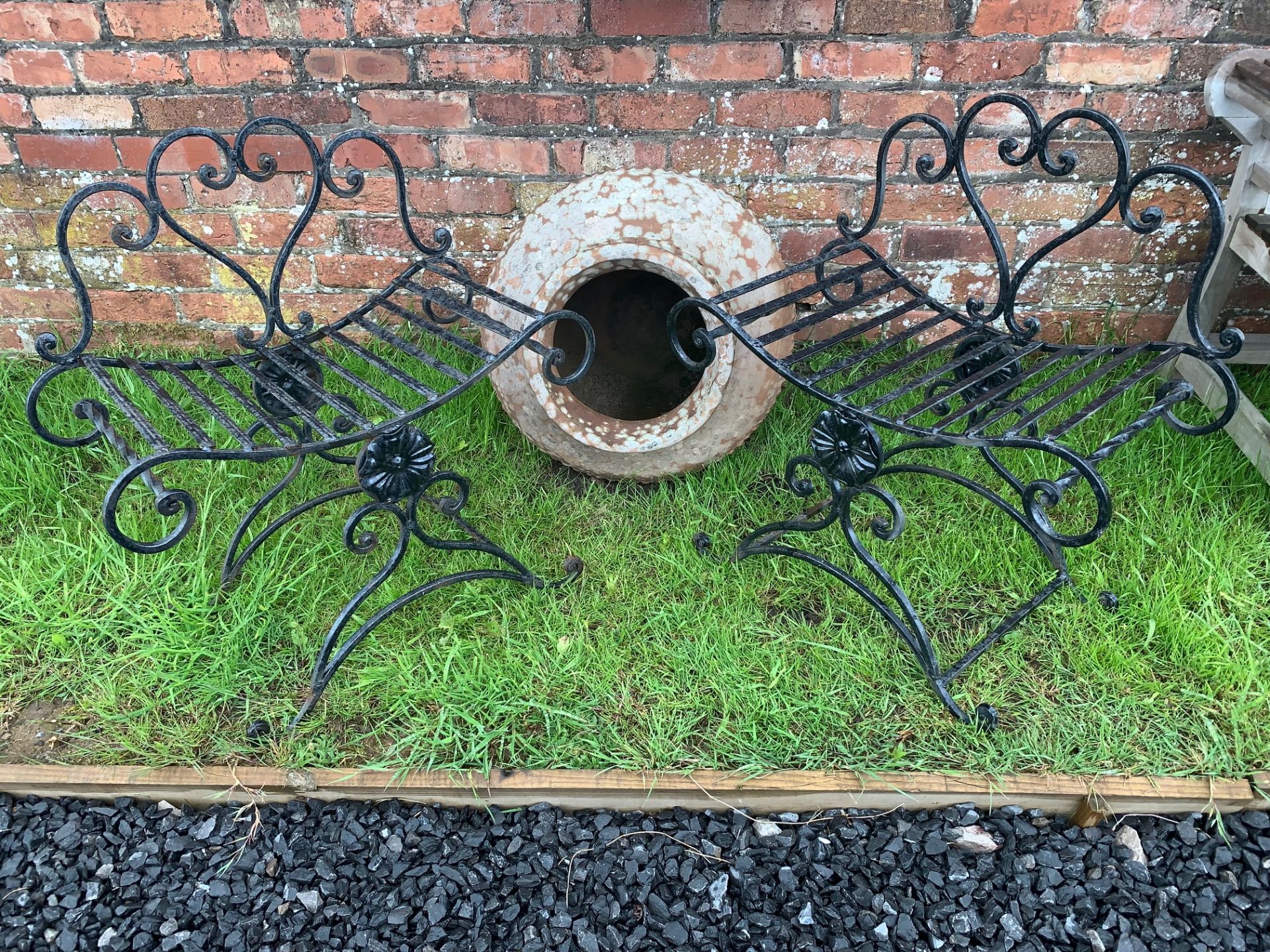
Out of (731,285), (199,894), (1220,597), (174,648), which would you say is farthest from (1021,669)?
(174,648)

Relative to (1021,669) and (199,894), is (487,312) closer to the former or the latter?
(199,894)

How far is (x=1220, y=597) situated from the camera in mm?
2172

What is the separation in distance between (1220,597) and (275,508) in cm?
247

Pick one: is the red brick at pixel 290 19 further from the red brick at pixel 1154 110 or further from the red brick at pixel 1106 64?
the red brick at pixel 1154 110

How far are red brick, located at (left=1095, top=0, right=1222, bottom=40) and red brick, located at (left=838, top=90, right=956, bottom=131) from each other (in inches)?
16.2

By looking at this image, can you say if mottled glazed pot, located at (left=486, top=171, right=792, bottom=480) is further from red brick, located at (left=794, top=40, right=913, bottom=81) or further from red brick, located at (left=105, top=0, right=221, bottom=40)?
red brick, located at (left=105, top=0, right=221, bottom=40)

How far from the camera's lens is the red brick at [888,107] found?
2395 mm

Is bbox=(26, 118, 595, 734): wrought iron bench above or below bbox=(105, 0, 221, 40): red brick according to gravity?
below

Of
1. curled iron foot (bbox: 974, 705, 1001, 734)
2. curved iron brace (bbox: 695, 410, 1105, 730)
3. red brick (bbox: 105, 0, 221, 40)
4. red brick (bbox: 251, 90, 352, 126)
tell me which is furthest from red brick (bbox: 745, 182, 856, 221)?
red brick (bbox: 105, 0, 221, 40)

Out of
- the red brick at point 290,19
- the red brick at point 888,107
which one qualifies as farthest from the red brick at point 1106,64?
the red brick at point 290,19

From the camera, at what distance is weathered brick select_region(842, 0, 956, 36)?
2279 millimetres

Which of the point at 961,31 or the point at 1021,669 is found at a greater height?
the point at 961,31

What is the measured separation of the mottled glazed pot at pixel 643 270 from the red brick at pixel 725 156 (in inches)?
14.5

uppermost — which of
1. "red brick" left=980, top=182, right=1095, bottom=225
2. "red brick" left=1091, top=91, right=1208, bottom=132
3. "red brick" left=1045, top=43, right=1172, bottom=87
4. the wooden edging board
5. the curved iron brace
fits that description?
"red brick" left=1045, top=43, right=1172, bottom=87
